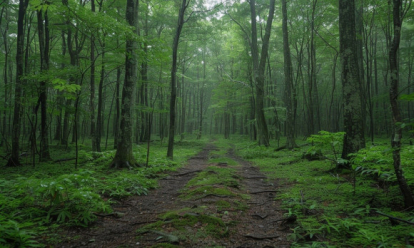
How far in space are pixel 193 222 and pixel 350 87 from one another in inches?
217

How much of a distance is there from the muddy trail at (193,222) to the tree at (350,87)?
8.51 feet

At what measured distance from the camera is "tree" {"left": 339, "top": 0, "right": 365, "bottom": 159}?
18.5 ft

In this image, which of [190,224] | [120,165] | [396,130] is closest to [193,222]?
[190,224]

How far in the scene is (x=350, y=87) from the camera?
5.75 meters

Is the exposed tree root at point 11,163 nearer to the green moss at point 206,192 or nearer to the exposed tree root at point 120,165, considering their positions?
the exposed tree root at point 120,165

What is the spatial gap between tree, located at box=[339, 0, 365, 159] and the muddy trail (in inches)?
102

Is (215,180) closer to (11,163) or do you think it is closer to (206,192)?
(206,192)

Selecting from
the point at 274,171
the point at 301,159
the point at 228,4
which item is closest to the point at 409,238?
the point at 274,171

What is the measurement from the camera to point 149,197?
537cm

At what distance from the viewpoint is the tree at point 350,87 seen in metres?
5.65

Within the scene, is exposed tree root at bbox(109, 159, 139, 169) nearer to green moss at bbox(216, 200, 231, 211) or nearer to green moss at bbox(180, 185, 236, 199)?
green moss at bbox(180, 185, 236, 199)

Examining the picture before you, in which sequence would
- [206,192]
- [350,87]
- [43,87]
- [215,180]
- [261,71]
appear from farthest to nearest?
[261,71] → [43,87] → [215,180] → [350,87] → [206,192]

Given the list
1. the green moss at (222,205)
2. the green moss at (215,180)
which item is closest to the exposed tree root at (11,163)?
the green moss at (215,180)

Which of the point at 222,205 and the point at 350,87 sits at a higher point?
the point at 350,87
